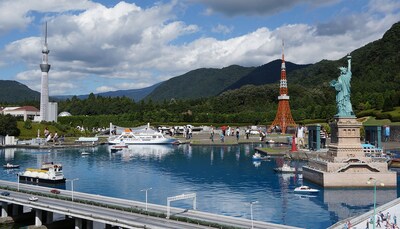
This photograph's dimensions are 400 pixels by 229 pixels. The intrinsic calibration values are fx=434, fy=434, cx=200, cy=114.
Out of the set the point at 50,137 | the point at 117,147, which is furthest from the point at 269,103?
the point at 50,137

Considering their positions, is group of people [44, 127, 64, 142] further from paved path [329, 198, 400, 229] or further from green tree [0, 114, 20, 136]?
paved path [329, 198, 400, 229]

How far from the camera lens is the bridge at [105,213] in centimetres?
3136

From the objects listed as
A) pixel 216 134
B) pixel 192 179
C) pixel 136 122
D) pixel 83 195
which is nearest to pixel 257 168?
pixel 192 179

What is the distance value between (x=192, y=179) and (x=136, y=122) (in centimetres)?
9828

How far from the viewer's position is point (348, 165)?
53.3m

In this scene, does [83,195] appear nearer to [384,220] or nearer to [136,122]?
[384,220]

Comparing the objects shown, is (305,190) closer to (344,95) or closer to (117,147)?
(344,95)

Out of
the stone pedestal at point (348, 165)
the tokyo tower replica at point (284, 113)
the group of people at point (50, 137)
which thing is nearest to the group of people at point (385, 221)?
the stone pedestal at point (348, 165)

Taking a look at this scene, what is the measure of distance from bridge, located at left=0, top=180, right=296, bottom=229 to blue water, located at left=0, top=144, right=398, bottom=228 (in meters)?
8.50

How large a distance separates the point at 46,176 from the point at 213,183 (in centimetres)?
2319

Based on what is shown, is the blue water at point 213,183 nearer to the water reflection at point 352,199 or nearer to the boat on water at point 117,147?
the water reflection at point 352,199

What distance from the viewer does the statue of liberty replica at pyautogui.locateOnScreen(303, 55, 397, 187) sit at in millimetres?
52844

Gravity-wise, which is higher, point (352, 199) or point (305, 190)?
point (305, 190)

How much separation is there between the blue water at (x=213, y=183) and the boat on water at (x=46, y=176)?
70.9 inches
